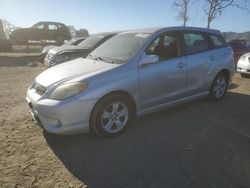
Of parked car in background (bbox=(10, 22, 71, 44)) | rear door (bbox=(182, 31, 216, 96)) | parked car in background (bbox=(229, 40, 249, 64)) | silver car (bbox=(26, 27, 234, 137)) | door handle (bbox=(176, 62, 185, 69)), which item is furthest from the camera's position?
parked car in background (bbox=(10, 22, 71, 44))

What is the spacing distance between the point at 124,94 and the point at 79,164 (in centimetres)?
130

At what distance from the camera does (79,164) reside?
333cm

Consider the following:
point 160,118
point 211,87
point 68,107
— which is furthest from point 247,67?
point 68,107

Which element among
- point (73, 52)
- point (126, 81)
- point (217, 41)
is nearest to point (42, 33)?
point (73, 52)

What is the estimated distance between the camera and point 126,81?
13.0 ft

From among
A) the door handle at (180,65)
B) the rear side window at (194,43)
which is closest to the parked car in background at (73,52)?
the rear side window at (194,43)

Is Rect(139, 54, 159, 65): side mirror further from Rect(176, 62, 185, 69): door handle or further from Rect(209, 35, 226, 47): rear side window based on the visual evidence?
Rect(209, 35, 226, 47): rear side window

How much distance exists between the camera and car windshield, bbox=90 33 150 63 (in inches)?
169

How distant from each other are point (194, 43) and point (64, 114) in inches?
124

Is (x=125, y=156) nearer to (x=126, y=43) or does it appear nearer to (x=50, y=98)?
(x=50, y=98)

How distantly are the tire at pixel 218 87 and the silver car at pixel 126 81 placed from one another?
3.8 inches

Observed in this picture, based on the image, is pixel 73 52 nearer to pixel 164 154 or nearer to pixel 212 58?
pixel 212 58

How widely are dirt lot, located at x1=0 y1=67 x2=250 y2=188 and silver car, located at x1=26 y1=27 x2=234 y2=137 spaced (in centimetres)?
34

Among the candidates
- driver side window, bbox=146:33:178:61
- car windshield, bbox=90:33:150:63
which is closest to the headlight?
car windshield, bbox=90:33:150:63
